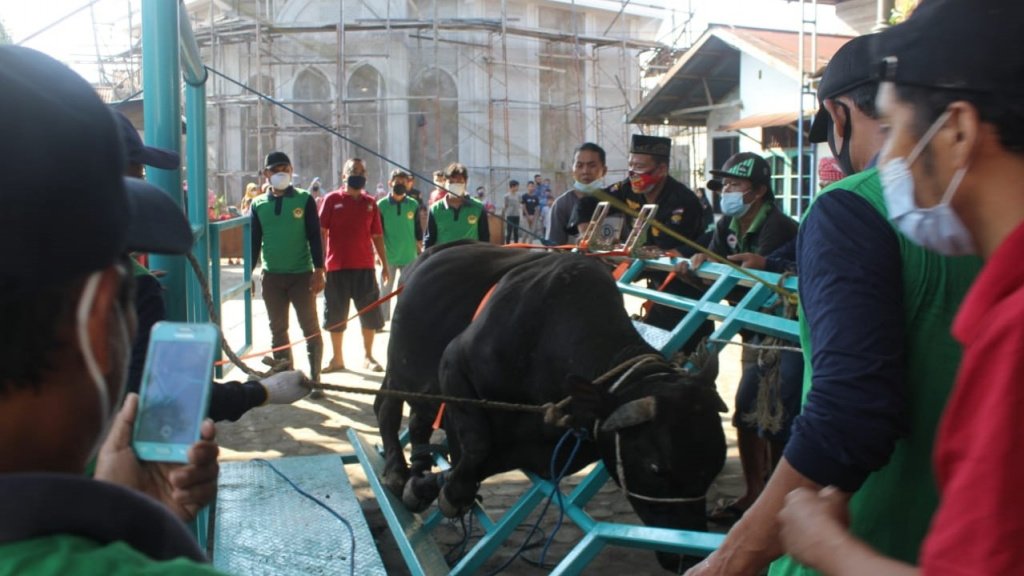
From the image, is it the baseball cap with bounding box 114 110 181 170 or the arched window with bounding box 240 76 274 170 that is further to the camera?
the arched window with bounding box 240 76 274 170

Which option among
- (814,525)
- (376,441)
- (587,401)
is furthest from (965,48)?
(376,441)

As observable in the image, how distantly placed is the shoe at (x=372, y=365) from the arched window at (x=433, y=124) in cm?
1745

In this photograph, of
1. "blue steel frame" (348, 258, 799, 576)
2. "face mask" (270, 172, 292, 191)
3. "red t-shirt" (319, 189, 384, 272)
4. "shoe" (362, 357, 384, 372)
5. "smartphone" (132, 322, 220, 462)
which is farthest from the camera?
"shoe" (362, 357, 384, 372)

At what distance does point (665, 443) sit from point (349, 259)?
598cm

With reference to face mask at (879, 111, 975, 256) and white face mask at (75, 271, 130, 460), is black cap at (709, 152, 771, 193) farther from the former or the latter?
white face mask at (75, 271, 130, 460)

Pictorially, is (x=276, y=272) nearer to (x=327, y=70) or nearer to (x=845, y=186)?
(x=845, y=186)

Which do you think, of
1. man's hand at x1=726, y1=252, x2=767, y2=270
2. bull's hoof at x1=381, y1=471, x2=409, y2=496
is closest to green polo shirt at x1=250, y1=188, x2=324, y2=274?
bull's hoof at x1=381, y1=471, x2=409, y2=496

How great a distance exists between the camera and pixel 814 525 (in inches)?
52.2

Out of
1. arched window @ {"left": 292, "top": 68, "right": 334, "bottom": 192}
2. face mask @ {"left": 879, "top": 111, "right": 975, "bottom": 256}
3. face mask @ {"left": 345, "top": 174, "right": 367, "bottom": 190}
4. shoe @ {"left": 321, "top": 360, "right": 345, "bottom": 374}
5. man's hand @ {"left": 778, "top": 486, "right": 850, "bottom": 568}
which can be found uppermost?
arched window @ {"left": 292, "top": 68, "right": 334, "bottom": 192}

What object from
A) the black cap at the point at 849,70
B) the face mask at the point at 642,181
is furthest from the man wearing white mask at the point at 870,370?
the face mask at the point at 642,181

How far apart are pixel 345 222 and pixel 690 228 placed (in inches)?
155

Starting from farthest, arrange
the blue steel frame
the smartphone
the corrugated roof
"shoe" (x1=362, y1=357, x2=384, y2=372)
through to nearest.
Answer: the corrugated roof, "shoe" (x1=362, y1=357, x2=384, y2=372), the blue steel frame, the smartphone

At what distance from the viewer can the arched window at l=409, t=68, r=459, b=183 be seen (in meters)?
26.5

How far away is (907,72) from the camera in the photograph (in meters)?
1.33
